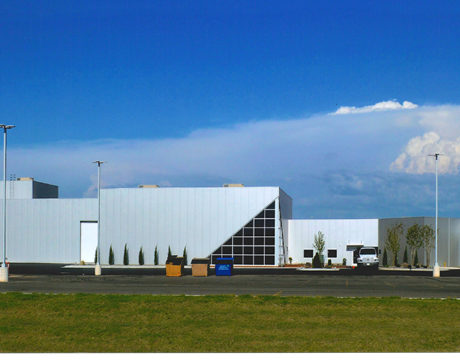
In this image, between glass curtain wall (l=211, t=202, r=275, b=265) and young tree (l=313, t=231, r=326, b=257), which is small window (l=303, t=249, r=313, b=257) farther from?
glass curtain wall (l=211, t=202, r=275, b=265)

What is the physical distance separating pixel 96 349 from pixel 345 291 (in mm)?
15600

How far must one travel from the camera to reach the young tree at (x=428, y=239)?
51.6 m

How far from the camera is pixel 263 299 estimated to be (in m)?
21.2

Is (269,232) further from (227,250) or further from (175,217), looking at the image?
(175,217)

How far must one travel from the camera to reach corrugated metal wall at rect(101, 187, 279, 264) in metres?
54.6

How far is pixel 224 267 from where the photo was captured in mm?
41031

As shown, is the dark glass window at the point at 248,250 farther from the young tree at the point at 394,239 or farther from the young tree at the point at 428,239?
the young tree at the point at 428,239

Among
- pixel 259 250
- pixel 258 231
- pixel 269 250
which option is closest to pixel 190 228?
pixel 258 231

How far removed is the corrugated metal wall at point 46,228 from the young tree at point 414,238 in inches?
1155

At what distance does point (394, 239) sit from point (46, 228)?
3325cm

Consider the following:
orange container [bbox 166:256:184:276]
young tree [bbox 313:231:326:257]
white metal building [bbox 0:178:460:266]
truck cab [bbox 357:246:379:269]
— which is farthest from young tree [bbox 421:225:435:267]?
orange container [bbox 166:256:184:276]

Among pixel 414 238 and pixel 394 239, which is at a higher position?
pixel 414 238

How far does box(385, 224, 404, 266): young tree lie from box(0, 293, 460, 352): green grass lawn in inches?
1289

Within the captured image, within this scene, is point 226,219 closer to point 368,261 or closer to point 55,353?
point 368,261
